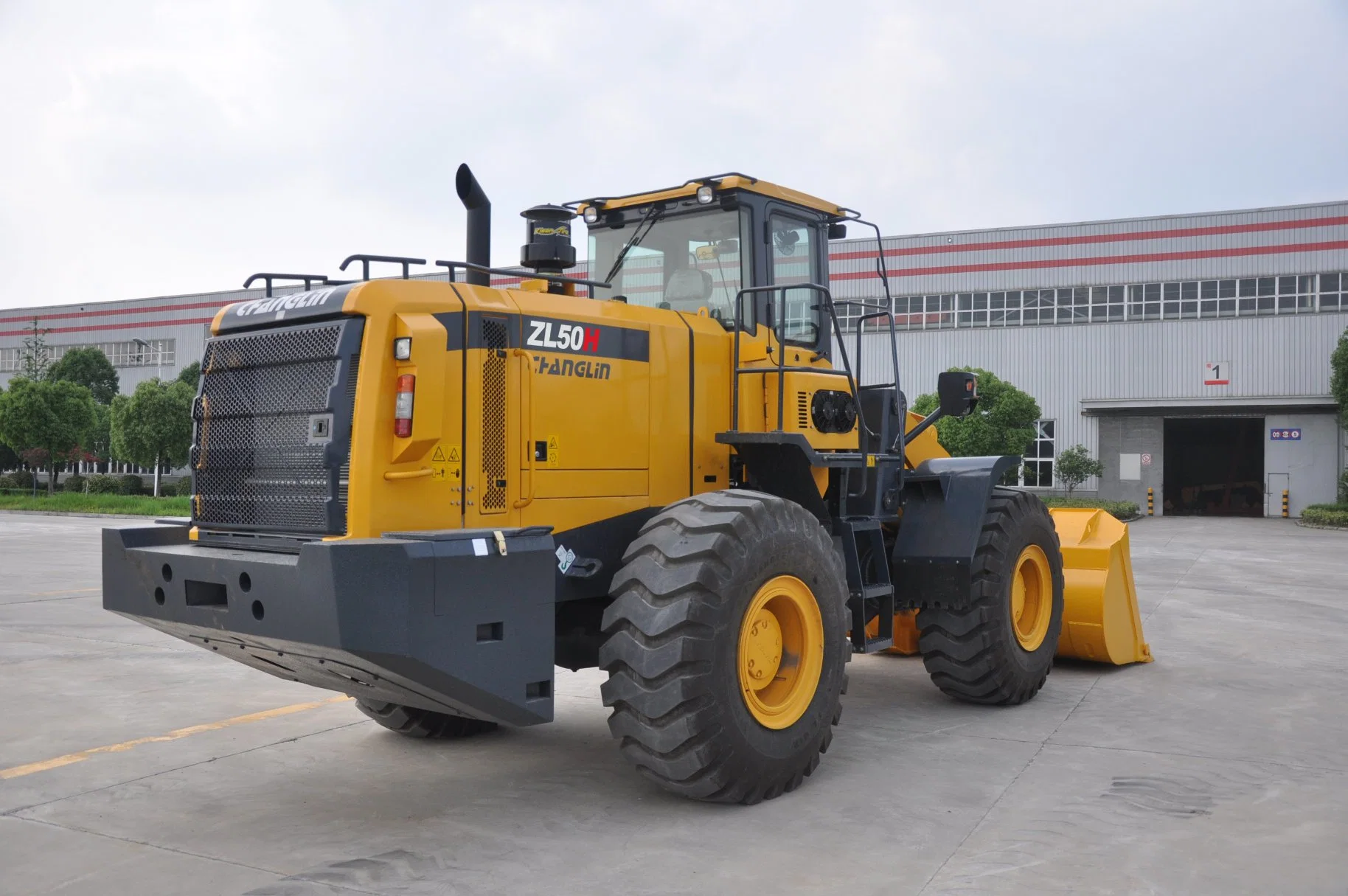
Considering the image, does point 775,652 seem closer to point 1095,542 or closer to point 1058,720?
point 1058,720

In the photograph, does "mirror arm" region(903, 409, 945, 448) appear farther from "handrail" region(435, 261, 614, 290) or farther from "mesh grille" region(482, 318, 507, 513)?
"mesh grille" region(482, 318, 507, 513)

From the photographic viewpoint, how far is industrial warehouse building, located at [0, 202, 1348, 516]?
3681 cm

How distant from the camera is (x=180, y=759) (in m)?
6.40

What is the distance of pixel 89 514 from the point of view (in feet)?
121

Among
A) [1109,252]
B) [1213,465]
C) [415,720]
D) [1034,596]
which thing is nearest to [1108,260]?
[1109,252]

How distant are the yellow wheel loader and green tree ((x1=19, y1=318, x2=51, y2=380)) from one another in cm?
5754

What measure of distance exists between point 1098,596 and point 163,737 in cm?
657

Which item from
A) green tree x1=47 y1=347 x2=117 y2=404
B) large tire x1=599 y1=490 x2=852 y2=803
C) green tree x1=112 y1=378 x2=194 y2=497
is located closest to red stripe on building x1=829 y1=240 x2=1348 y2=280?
green tree x1=112 y1=378 x2=194 y2=497

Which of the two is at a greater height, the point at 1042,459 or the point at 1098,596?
the point at 1042,459

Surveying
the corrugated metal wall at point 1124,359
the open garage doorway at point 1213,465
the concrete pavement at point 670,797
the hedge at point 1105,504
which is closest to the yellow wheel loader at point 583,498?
the concrete pavement at point 670,797

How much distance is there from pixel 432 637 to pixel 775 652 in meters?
1.90

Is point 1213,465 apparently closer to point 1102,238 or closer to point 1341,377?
point 1341,377

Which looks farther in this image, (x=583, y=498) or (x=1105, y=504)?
(x=1105, y=504)

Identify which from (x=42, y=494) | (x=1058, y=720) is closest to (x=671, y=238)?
(x=1058, y=720)
